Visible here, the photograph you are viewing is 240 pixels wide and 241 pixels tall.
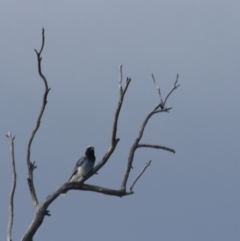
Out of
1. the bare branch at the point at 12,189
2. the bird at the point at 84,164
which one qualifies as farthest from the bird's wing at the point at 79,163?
the bare branch at the point at 12,189

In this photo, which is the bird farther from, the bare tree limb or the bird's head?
the bare tree limb

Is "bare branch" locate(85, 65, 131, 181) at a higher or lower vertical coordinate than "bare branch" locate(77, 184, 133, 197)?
higher

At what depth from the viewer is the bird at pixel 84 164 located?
Result: 53.7 feet

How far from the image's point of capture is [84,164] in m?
17.1

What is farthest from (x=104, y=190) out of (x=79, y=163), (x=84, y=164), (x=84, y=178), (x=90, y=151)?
(x=90, y=151)

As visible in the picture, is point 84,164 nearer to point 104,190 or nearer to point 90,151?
point 90,151

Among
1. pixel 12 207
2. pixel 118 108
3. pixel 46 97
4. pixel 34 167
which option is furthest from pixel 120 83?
pixel 12 207

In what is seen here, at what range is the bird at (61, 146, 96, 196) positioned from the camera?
644 inches

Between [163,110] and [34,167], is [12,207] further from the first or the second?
[163,110]

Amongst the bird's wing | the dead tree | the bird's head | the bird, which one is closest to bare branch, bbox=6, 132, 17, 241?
the dead tree

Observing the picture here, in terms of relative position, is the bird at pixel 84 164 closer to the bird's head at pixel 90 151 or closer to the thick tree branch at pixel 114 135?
the bird's head at pixel 90 151

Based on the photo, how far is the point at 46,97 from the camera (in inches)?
385

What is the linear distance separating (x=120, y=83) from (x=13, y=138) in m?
1.81

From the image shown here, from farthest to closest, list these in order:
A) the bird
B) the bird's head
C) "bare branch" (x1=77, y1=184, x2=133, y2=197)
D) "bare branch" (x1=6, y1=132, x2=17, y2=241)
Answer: the bird's head
the bird
"bare branch" (x1=77, y1=184, x2=133, y2=197)
"bare branch" (x1=6, y1=132, x2=17, y2=241)
